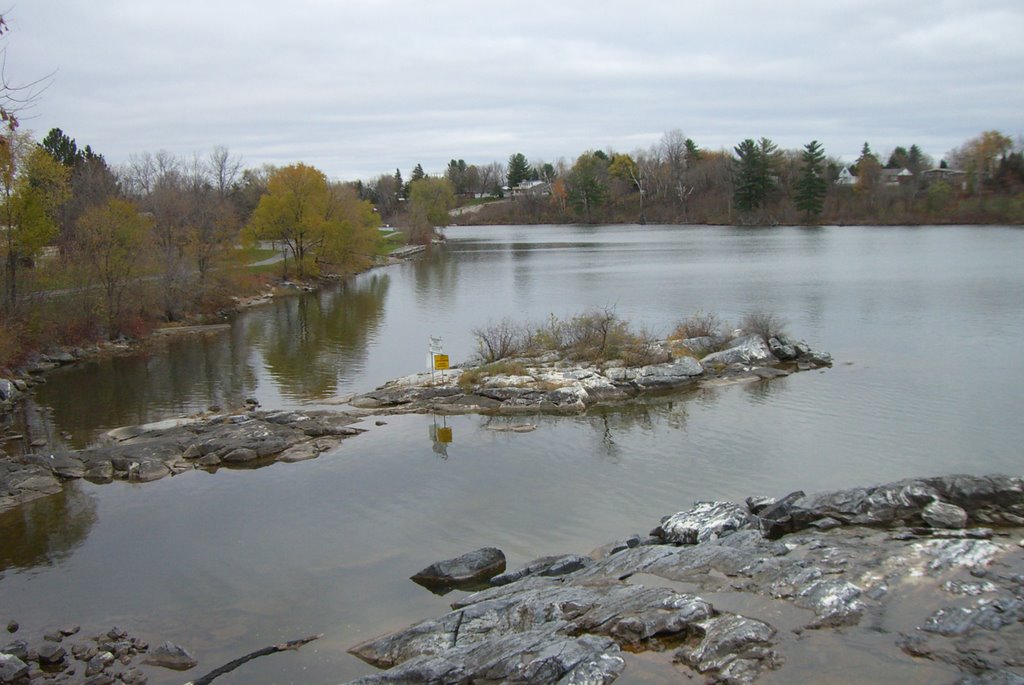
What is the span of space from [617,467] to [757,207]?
93753mm

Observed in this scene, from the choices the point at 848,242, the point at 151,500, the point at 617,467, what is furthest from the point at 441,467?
the point at 848,242

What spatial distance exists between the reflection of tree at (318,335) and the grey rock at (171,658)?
16.5 metres

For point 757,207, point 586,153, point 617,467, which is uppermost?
point 586,153

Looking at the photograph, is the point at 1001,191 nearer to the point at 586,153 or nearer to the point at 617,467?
the point at 586,153

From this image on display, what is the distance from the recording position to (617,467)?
19.5m

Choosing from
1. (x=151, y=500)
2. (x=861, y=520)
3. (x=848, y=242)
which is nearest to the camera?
(x=861, y=520)

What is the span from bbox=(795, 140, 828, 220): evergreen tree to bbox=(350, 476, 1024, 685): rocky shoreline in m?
91.4

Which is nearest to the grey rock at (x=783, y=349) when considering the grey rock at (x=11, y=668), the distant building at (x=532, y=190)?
the grey rock at (x=11, y=668)

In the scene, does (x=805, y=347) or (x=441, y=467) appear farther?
(x=805, y=347)

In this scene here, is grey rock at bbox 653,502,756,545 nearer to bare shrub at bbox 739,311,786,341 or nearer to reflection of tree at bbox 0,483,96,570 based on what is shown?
reflection of tree at bbox 0,483,96,570

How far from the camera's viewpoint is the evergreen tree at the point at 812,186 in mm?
98625

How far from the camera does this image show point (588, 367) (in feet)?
92.7

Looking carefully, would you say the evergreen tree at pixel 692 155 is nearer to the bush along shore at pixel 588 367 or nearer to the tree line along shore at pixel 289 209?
the tree line along shore at pixel 289 209

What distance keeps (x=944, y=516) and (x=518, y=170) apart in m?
156
